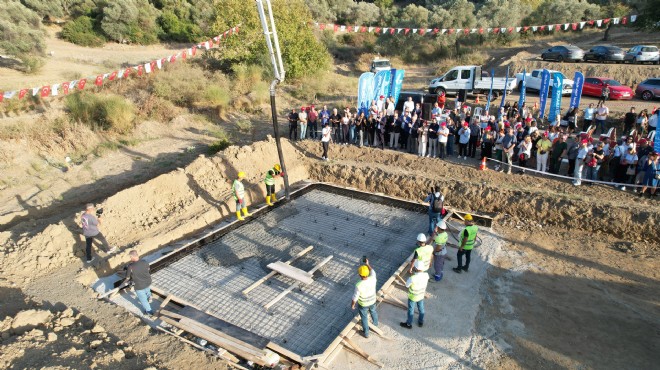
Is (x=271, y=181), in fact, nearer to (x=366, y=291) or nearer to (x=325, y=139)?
(x=325, y=139)

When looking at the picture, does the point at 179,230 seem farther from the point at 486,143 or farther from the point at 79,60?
the point at 79,60

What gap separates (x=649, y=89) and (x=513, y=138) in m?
11.8

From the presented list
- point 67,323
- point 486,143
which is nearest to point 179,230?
point 67,323

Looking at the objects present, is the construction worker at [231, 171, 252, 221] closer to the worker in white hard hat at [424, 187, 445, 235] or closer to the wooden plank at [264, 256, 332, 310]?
the wooden plank at [264, 256, 332, 310]

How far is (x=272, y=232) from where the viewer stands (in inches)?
442

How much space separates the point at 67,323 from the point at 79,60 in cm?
2737

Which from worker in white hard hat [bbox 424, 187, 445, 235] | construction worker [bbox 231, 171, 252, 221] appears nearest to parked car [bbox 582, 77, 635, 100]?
worker in white hard hat [bbox 424, 187, 445, 235]

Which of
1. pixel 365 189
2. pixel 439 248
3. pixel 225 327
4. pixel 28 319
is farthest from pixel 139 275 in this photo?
pixel 365 189

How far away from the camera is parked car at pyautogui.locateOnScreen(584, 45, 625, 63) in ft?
80.8

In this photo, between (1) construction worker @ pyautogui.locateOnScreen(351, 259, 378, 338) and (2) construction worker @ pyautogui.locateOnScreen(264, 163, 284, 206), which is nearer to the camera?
(1) construction worker @ pyautogui.locateOnScreen(351, 259, 378, 338)

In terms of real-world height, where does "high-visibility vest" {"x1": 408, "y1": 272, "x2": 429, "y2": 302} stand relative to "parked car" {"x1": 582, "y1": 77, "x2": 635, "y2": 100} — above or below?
below

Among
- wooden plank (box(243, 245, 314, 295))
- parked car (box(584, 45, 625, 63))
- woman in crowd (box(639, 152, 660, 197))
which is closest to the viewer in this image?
wooden plank (box(243, 245, 314, 295))

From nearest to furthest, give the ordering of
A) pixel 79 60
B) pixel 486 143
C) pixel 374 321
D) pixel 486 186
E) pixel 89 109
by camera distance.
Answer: pixel 374 321, pixel 486 186, pixel 486 143, pixel 89 109, pixel 79 60

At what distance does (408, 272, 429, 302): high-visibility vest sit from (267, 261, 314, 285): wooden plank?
235cm
